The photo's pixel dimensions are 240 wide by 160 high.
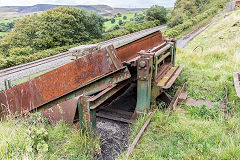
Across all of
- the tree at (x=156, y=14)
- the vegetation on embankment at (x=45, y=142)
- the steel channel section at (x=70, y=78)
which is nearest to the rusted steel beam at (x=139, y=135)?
the vegetation on embankment at (x=45, y=142)

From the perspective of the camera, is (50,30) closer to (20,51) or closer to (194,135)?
(20,51)

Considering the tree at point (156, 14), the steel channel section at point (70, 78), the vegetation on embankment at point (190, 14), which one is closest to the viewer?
the steel channel section at point (70, 78)

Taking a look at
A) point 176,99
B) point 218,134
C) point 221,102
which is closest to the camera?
point 218,134

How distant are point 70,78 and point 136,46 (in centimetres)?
214

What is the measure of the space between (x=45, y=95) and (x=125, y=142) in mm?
1662

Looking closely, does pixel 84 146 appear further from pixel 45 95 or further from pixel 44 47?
pixel 44 47

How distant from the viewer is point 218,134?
3111mm

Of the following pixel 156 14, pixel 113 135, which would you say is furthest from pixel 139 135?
pixel 156 14

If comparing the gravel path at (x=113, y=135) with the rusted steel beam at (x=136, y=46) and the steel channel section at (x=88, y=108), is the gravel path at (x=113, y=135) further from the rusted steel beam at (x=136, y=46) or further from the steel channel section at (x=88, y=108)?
the rusted steel beam at (x=136, y=46)

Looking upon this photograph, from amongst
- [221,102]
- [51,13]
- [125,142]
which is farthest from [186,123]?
[51,13]

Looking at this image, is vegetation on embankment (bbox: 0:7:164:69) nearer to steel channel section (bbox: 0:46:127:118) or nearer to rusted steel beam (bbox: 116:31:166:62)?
A: rusted steel beam (bbox: 116:31:166:62)

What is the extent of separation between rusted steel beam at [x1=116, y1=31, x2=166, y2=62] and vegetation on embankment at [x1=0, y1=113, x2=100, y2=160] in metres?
1.82

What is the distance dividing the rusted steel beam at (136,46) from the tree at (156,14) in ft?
140

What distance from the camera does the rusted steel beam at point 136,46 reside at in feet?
13.2
